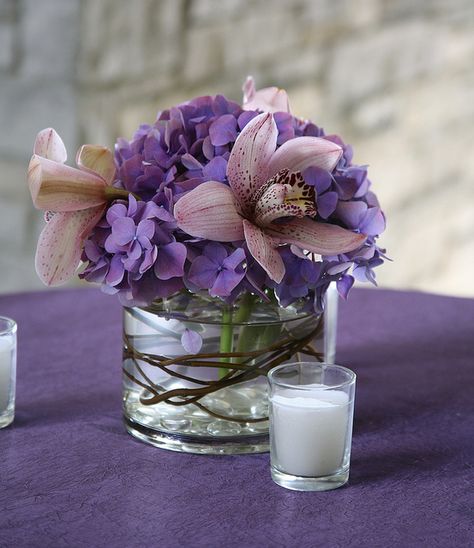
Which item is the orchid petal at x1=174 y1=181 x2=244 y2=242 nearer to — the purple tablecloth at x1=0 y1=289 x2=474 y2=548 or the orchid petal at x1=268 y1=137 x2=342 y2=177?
the orchid petal at x1=268 y1=137 x2=342 y2=177

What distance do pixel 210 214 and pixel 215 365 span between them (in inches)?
5.6

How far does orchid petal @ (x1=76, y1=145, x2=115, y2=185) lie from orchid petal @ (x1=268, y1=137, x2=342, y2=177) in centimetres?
17

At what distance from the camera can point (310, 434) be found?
0.83 metres

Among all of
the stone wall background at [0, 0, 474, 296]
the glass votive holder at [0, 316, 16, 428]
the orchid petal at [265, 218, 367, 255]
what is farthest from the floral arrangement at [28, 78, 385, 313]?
the stone wall background at [0, 0, 474, 296]

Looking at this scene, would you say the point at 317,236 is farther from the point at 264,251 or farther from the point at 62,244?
A: the point at 62,244

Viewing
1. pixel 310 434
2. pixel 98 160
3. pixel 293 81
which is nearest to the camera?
pixel 310 434

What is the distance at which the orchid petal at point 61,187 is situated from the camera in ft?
2.78

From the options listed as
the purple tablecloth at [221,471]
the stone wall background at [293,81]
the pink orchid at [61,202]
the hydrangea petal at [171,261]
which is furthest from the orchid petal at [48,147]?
the stone wall background at [293,81]

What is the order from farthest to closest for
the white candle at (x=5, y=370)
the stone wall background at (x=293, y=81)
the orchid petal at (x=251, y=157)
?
the stone wall background at (x=293, y=81)
the white candle at (x=5, y=370)
the orchid petal at (x=251, y=157)

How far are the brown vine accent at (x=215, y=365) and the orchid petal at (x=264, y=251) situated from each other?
0.33ft

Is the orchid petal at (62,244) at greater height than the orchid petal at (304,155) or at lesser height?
lesser

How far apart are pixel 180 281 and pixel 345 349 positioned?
44 centimetres

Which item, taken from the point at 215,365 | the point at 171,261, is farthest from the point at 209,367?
the point at 171,261

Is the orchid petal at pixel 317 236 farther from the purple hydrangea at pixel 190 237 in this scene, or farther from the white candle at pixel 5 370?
the white candle at pixel 5 370
